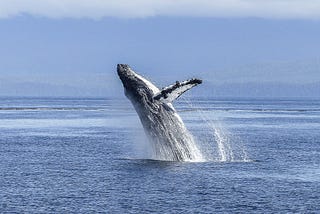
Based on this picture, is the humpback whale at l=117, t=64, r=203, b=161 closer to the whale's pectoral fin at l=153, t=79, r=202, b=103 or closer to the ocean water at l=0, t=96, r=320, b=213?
the whale's pectoral fin at l=153, t=79, r=202, b=103

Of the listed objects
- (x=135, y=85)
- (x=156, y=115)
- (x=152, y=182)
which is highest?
(x=135, y=85)

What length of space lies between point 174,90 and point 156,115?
2135 millimetres

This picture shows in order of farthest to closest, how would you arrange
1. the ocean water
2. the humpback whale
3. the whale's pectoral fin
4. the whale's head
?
the whale's head < the humpback whale < the whale's pectoral fin < the ocean water

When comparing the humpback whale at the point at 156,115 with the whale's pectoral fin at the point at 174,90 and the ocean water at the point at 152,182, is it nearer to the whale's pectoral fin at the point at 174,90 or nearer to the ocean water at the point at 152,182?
the whale's pectoral fin at the point at 174,90

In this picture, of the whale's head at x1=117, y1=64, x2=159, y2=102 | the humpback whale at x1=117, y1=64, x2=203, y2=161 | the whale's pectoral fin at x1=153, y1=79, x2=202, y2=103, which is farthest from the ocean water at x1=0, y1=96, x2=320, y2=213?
the whale's pectoral fin at x1=153, y1=79, x2=202, y2=103

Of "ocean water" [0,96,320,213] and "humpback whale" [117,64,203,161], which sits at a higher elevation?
"humpback whale" [117,64,203,161]

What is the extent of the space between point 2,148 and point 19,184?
22.2 meters

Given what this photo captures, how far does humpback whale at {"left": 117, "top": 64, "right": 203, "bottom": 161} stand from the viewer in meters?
36.2

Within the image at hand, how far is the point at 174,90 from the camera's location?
34.7 meters

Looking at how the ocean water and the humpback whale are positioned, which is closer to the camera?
the ocean water

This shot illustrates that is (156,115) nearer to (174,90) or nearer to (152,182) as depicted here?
(174,90)

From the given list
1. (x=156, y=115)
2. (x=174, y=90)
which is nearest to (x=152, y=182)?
A: (x=156, y=115)

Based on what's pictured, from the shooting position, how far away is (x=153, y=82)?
124 feet

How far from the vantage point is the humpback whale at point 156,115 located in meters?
36.2
